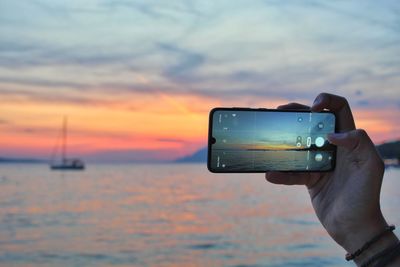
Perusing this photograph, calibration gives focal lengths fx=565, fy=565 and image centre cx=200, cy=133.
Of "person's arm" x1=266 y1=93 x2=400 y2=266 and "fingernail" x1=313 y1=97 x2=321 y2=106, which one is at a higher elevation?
"fingernail" x1=313 y1=97 x2=321 y2=106

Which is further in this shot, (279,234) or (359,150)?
(279,234)

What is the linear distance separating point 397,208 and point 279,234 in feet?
21.1

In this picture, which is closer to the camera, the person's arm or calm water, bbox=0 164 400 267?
the person's arm

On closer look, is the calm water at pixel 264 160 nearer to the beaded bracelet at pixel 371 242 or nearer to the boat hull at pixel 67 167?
the beaded bracelet at pixel 371 242

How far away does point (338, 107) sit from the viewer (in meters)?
1.83

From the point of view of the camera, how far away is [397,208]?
2311 centimetres

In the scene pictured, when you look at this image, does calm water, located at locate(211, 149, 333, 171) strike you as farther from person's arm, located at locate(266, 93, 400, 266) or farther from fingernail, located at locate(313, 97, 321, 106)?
fingernail, located at locate(313, 97, 321, 106)

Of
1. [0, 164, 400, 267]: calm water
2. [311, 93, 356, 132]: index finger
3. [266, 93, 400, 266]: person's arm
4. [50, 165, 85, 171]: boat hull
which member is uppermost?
[311, 93, 356, 132]: index finger

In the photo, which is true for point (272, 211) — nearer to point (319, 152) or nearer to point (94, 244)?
point (94, 244)

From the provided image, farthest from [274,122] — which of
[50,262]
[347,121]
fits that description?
[50,262]

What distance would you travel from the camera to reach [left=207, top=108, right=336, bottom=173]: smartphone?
1.81m

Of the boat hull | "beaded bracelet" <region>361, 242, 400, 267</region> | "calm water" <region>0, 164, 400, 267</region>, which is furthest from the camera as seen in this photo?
the boat hull

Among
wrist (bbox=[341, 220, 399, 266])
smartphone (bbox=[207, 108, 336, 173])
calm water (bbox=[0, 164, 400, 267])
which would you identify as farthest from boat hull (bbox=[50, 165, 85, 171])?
wrist (bbox=[341, 220, 399, 266])

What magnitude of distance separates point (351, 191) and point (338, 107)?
29 cm
